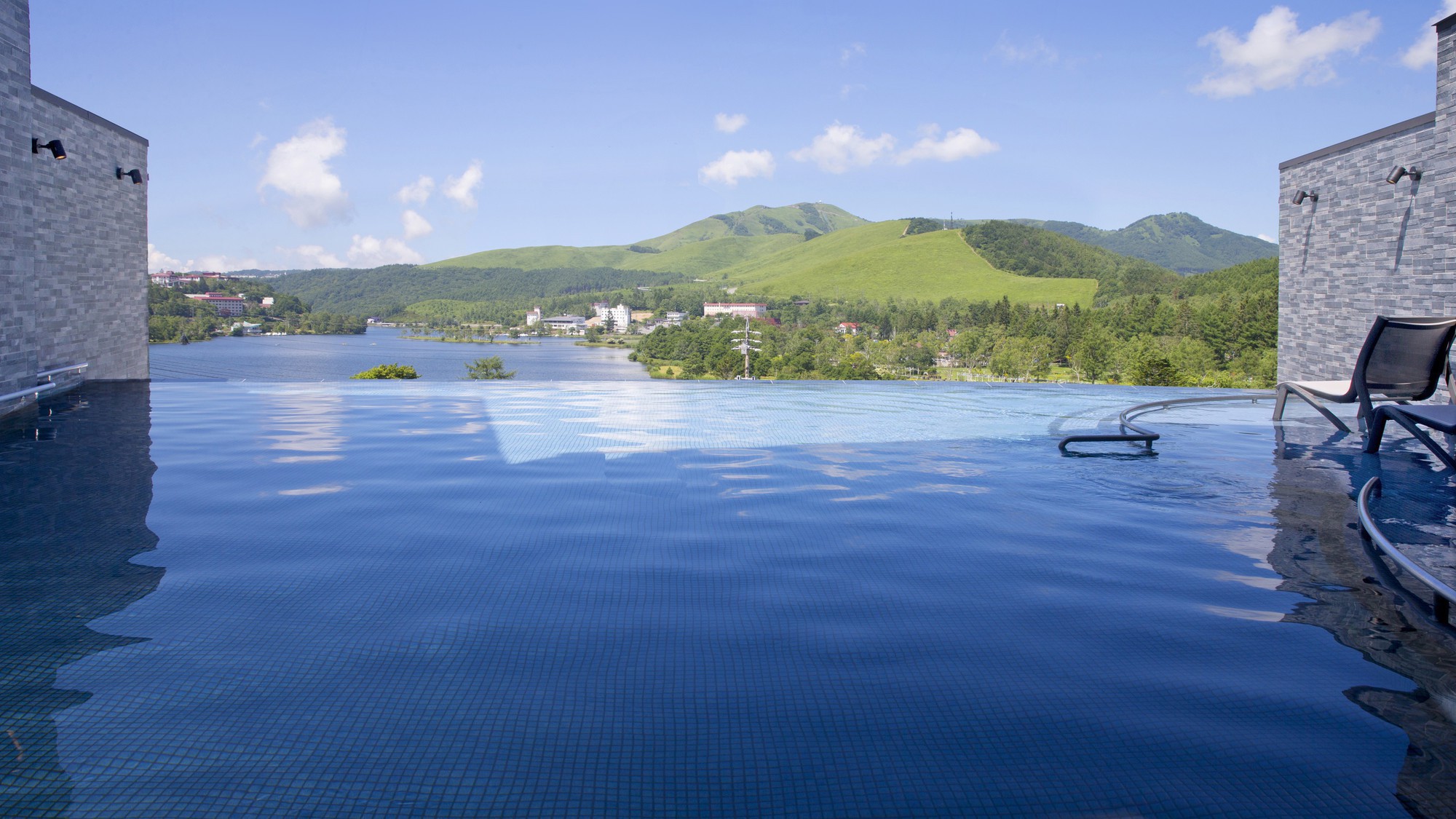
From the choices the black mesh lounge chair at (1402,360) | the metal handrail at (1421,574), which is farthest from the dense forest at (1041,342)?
the metal handrail at (1421,574)

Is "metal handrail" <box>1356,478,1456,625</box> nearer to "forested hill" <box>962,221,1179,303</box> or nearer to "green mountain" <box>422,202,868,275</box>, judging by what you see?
"forested hill" <box>962,221,1179,303</box>

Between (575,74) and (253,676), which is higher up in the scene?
(575,74)

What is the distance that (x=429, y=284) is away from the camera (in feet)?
288

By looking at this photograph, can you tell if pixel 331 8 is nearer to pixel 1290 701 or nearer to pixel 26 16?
pixel 26 16

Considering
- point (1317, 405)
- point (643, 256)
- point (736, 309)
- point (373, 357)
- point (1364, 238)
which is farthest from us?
point (643, 256)

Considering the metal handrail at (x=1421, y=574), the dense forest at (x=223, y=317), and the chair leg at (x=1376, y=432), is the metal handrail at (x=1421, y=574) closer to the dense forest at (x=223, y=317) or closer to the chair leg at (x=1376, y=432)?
the chair leg at (x=1376, y=432)

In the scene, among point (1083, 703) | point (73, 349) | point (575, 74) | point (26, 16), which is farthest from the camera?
point (575, 74)

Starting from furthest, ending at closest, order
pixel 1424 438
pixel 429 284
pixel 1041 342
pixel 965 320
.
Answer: pixel 429 284 → pixel 965 320 → pixel 1041 342 → pixel 1424 438

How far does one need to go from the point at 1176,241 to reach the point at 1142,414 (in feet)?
460

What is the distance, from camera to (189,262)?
4972 centimetres

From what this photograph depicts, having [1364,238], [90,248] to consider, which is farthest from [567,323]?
[1364,238]

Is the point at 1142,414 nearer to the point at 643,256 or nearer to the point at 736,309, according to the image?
the point at 736,309

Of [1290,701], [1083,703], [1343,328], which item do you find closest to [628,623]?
[1083,703]

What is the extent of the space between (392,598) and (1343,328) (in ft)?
34.6
